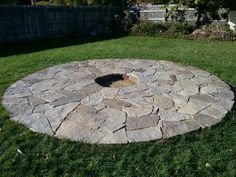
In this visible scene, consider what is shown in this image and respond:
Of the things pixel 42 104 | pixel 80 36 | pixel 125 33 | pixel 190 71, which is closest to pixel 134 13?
pixel 125 33

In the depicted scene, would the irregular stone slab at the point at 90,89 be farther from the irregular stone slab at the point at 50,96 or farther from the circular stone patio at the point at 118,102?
the irregular stone slab at the point at 50,96

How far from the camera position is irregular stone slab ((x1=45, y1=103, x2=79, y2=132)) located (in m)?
3.67

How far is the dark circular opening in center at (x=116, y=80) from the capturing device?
5.45 metres

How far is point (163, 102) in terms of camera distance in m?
4.25

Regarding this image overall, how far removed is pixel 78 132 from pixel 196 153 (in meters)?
1.38

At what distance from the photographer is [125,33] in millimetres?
12398

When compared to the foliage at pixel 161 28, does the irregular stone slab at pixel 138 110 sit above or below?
above

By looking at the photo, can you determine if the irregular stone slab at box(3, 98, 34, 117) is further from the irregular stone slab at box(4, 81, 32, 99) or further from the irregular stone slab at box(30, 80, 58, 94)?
the irregular stone slab at box(30, 80, 58, 94)

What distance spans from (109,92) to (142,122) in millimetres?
1182

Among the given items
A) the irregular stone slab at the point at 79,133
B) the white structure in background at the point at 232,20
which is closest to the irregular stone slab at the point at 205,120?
the irregular stone slab at the point at 79,133

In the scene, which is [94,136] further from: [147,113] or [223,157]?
[223,157]

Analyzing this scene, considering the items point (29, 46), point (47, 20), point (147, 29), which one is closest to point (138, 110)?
point (29, 46)

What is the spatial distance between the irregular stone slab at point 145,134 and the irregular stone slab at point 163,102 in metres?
0.69

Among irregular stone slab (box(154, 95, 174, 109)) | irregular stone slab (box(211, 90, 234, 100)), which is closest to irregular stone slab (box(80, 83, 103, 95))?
irregular stone slab (box(154, 95, 174, 109))
